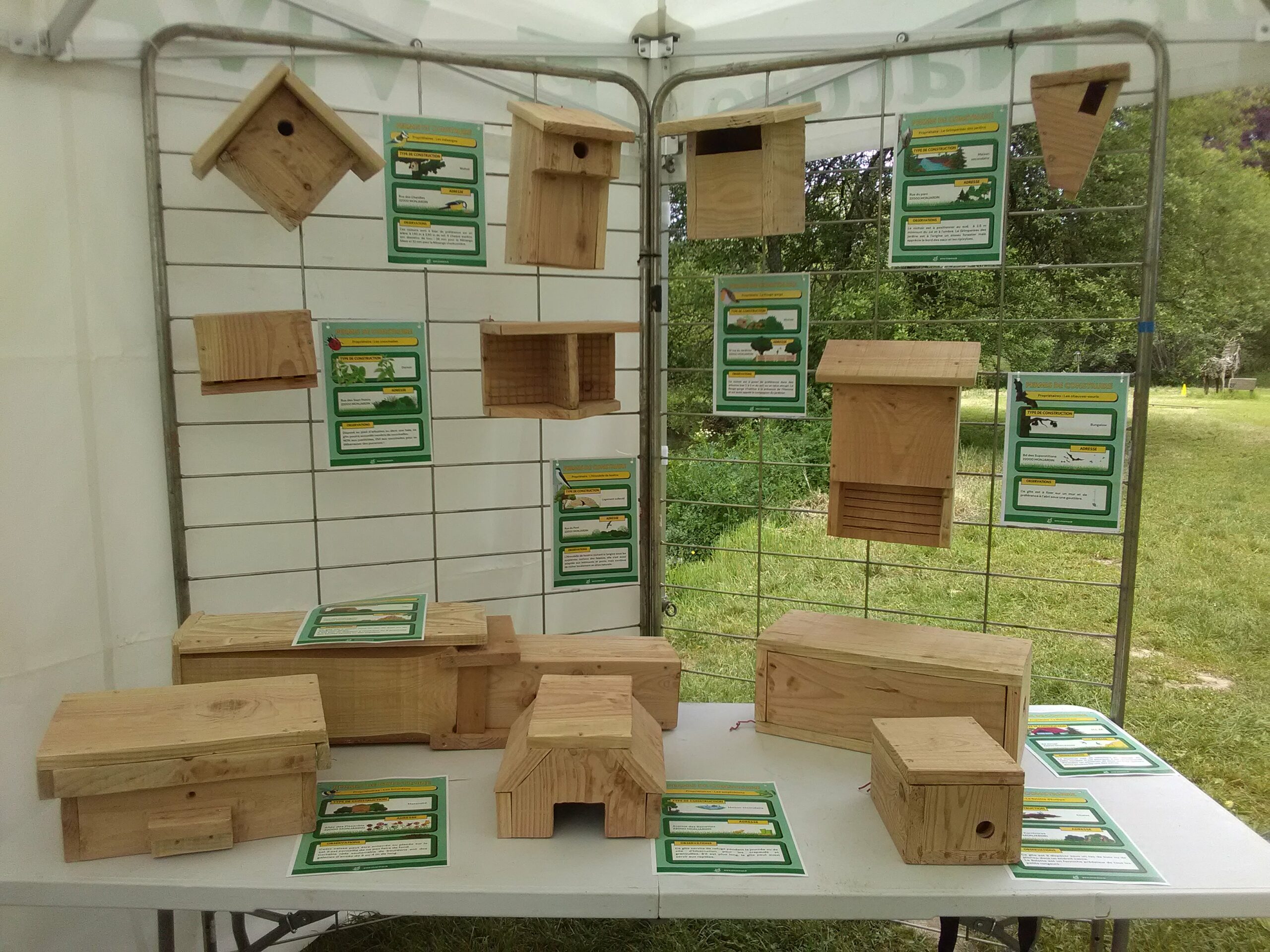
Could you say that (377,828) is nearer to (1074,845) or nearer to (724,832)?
(724,832)

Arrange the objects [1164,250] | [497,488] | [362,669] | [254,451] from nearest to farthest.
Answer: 1. [362,669]
2. [254,451]
3. [497,488]
4. [1164,250]

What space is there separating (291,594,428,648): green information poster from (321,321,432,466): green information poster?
1.12 feet

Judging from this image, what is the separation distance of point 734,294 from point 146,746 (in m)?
1.44

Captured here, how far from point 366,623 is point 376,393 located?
54cm

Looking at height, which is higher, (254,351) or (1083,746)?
(254,351)

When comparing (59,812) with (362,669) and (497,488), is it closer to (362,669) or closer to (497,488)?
(362,669)

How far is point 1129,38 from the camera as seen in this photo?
1792mm

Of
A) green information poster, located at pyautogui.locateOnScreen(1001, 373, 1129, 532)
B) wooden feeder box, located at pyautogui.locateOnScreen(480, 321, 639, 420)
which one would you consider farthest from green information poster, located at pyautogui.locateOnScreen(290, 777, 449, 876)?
green information poster, located at pyautogui.locateOnScreen(1001, 373, 1129, 532)

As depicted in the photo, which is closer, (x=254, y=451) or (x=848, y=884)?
(x=848, y=884)

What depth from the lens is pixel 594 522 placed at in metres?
2.16

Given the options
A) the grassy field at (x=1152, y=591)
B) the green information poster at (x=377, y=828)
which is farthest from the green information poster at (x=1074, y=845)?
the grassy field at (x=1152, y=591)

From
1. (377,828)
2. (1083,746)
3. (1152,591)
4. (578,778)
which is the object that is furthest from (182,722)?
(1152,591)

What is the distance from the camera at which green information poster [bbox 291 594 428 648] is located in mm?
1628

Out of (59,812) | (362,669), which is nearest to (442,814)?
(362,669)
